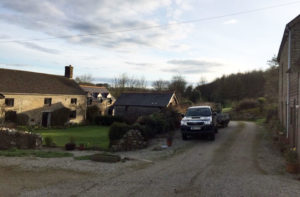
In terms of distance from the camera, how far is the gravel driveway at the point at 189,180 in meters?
5.76

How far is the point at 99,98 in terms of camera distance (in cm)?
4247

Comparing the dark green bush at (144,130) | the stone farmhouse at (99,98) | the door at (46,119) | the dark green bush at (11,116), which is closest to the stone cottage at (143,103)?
the stone farmhouse at (99,98)

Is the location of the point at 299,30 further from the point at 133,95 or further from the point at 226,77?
the point at 226,77

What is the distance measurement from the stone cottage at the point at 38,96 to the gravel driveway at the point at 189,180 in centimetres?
2389

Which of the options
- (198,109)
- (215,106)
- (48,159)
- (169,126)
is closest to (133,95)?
(215,106)

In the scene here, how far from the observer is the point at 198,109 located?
15102 mm

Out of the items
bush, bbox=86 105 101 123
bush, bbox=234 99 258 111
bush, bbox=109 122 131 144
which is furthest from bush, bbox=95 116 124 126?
bush, bbox=234 99 258 111

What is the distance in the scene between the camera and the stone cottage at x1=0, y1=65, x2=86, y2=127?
27.5m

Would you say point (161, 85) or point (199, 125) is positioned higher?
point (161, 85)

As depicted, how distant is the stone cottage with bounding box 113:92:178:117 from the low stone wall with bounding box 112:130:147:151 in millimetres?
15441

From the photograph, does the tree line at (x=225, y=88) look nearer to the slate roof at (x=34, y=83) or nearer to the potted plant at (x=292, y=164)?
the slate roof at (x=34, y=83)

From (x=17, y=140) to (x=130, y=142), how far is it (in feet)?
22.5

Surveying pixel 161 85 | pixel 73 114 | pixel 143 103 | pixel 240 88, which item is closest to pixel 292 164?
pixel 143 103

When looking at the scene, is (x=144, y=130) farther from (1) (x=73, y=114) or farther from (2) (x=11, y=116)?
(1) (x=73, y=114)
